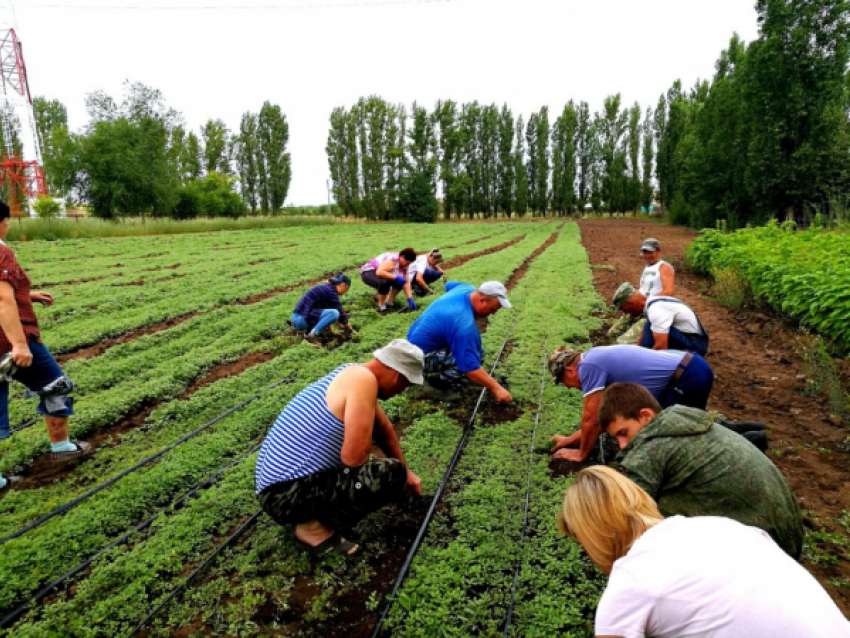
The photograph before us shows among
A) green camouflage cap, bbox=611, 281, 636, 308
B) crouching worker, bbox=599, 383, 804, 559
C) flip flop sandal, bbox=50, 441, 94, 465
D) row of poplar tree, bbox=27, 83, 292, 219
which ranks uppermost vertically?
row of poplar tree, bbox=27, 83, 292, 219

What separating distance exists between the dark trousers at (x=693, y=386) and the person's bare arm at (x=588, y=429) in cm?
51

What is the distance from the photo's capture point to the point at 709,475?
88.8 inches

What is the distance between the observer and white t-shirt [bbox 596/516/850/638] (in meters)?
1.32

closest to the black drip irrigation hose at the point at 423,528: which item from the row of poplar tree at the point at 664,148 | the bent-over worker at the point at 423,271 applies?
the bent-over worker at the point at 423,271

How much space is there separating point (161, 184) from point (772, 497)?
123 feet

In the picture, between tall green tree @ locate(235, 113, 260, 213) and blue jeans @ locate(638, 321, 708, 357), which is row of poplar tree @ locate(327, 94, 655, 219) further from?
blue jeans @ locate(638, 321, 708, 357)

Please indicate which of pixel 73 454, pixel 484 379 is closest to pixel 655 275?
pixel 484 379

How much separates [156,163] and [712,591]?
38.2 m

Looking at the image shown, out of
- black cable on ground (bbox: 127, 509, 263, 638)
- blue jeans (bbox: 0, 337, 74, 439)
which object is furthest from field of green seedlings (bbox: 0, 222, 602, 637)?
blue jeans (bbox: 0, 337, 74, 439)

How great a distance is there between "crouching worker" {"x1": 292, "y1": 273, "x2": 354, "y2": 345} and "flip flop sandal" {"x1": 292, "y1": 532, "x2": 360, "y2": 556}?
4.70 meters

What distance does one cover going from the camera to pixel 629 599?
57.8 inches

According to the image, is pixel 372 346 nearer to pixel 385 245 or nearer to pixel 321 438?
pixel 321 438

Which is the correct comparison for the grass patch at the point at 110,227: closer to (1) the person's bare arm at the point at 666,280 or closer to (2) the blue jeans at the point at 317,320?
(2) the blue jeans at the point at 317,320

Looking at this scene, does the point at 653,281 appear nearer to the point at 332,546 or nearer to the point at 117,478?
the point at 332,546
